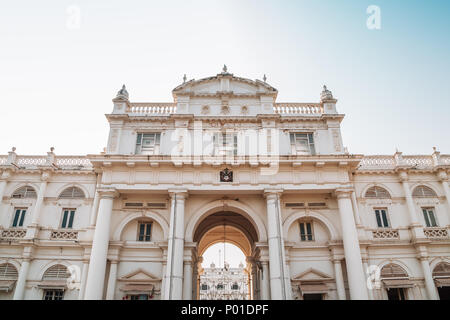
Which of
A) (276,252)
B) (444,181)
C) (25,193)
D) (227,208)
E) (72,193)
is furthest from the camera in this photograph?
(444,181)

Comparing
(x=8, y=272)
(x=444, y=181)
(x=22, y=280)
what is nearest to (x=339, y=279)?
(x=444, y=181)

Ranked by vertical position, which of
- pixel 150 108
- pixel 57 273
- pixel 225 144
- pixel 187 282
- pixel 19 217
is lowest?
pixel 187 282

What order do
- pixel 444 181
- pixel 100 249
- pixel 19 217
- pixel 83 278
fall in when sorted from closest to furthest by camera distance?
pixel 100 249, pixel 83 278, pixel 19 217, pixel 444 181

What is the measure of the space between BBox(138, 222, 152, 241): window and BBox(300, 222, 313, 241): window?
995 centimetres

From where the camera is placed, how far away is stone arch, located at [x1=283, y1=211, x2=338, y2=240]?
2056 cm

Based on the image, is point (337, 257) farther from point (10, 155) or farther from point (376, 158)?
point (10, 155)

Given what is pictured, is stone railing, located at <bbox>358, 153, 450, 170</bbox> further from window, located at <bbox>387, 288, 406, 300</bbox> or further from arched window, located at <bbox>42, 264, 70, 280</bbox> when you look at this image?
arched window, located at <bbox>42, 264, 70, 280</bbox>

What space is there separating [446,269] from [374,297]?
→ 5505mm

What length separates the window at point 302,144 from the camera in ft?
73.8

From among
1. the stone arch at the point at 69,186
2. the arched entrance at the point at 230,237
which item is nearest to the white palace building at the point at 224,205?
the stone arch at the point at 69,186

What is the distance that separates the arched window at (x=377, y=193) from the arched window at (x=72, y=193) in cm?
1985

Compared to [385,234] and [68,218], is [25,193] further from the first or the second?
[385,234]

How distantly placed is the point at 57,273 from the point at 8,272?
324 cm

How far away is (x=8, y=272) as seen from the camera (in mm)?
20656
